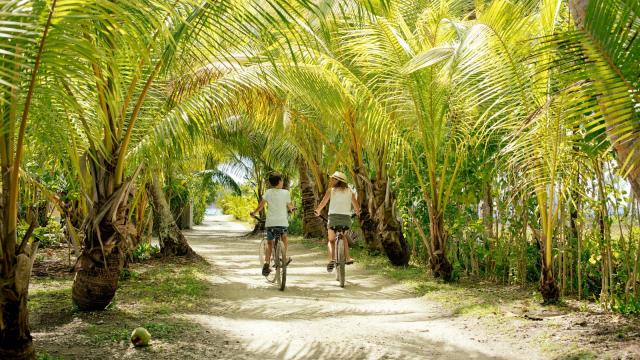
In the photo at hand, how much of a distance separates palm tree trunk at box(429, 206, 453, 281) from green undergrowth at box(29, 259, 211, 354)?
11.3ft

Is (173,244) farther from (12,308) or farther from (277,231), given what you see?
(12,308)

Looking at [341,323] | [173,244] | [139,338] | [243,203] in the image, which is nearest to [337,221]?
[341,323]

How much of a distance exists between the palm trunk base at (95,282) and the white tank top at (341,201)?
3.62 meters

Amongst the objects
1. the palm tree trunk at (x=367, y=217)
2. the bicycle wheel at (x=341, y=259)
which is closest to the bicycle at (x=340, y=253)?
the bicycle wheel at (x=341, y=259)

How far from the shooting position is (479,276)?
975cm

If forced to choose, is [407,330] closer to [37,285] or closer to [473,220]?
[473,220]

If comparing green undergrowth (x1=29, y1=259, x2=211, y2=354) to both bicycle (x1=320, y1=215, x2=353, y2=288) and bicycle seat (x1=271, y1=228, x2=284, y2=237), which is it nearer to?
bicycle seat (x1=271, y1=228, x2=284, y2=237)

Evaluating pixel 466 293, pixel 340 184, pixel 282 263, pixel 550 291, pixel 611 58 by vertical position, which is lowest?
pixel 466 293

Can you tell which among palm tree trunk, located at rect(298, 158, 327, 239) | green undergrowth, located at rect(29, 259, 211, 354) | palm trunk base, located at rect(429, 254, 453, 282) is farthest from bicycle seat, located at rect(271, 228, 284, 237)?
palm tree trunk, located at rect(298, 158, 327, 239)

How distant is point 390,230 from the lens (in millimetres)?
11586

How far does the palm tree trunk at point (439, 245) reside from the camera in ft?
31.0

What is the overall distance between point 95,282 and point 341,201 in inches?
157

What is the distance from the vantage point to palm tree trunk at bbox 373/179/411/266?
11.6 meters

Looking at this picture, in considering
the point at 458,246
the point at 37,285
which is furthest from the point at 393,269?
the point at 37,285
